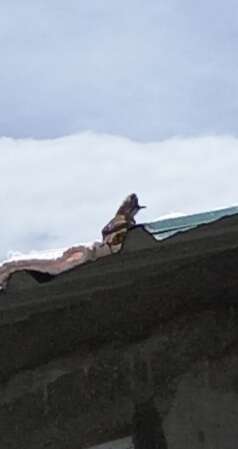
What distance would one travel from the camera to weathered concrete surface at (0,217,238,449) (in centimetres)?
445

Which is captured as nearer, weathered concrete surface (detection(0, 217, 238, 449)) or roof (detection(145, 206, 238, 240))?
roof (detection(145, 206, 238, 240))

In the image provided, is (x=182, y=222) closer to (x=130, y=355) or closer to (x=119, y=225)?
(x=119, y=225)

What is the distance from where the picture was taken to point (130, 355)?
4.82 metres

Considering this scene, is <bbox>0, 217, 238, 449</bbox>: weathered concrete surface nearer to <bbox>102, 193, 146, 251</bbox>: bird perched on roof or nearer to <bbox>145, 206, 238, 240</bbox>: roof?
<bbox>145, 206, 238, 240</bbox>: roof

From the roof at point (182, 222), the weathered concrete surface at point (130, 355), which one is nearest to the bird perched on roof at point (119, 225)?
the roof at point (182, 222)

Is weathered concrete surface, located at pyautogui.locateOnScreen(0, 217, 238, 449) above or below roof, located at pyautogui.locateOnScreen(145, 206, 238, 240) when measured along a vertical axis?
below

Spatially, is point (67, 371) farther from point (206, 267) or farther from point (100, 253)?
point (100, 253)

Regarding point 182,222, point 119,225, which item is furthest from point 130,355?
point 119,225

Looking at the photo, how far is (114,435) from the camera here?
476 centimetres

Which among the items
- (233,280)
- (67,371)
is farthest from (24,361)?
(233,280)

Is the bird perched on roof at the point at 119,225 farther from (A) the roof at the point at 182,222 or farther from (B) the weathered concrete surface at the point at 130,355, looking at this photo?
(B) the weathered concrete surface at the point at 130,355

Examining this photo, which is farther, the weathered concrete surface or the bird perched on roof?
the weathered concrete surface

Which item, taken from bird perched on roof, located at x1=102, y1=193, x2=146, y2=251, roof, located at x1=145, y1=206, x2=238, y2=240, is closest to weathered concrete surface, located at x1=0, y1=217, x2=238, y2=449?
roof, located at x1=145, y1=206, x2=238, y2=240

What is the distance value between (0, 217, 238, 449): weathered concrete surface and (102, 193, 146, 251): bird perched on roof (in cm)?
31
